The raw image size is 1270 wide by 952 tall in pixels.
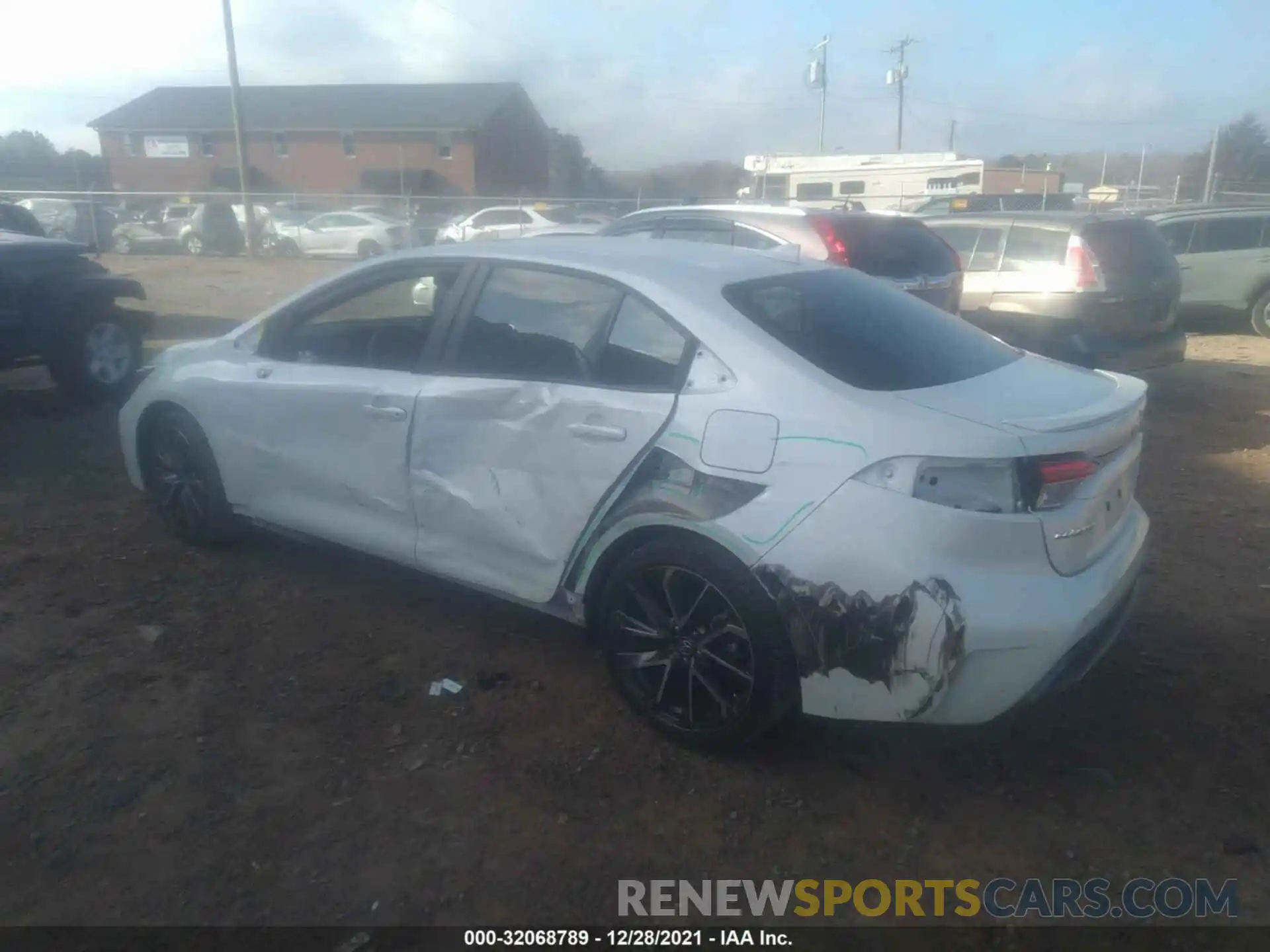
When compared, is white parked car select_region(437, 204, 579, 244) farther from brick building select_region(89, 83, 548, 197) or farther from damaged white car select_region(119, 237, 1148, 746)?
damaged white car select_region(119, 237, 1148, 746)

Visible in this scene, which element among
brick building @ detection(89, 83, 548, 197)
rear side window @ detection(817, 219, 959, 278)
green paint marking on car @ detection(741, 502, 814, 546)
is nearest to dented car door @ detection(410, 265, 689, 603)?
green paint marking on car @ detection(741, 502, 814, 546)

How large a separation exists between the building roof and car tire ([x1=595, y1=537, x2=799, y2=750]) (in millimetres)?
40212

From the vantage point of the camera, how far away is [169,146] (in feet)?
139

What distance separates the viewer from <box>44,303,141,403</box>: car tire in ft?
25.7

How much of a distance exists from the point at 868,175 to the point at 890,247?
79.4 feet

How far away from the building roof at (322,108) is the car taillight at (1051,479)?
4066cm

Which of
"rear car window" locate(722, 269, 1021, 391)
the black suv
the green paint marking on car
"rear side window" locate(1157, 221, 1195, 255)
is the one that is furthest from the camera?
"rear side window" locate(1157, 221, 1195, 255)

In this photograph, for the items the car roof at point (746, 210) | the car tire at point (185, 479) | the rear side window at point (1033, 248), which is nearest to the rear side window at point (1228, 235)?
the rear side window at point (1033, 248)

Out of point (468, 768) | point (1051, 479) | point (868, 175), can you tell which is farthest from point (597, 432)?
point (868, 175)

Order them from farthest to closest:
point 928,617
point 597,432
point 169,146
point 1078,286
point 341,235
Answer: point 169,146 → point 341,235 → point 1078,286 → point 597,432 → point 928,617

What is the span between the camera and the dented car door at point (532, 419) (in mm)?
3283

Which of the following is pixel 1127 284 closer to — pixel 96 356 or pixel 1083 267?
pixel 1083 267

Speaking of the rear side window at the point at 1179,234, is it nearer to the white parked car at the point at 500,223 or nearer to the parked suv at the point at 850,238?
the parked suv at the point at 850,238

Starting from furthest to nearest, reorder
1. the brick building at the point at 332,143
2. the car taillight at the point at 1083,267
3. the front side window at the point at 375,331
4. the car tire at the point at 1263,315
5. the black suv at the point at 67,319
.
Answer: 1. the brick building at the point at 332,143
2. the car tire at the point at 1263,315
3. the car taillight at the point at 1083,267
4. the black suv at the point at 67,319
5. the front side window at the point at 375,331
